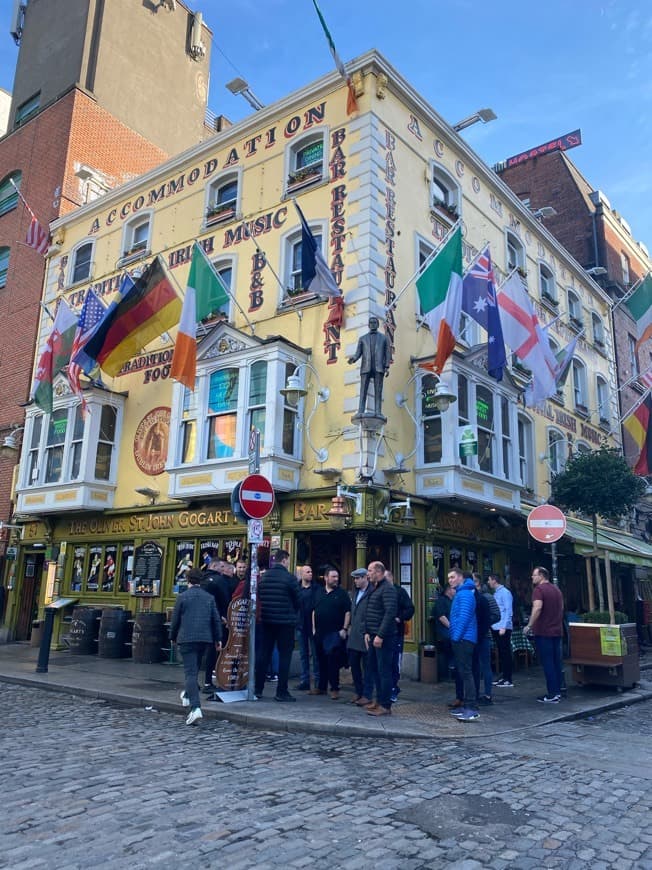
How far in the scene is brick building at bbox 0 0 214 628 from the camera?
71.5 ft

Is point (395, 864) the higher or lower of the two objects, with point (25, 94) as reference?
lower

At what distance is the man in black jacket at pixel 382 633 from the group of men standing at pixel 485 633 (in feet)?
3.03

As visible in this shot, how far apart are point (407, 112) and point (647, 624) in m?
16.9

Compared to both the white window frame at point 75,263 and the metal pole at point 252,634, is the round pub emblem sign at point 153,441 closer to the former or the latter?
the white window frame at point 75,263

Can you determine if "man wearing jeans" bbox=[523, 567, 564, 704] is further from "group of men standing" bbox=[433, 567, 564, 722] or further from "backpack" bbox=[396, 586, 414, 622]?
"backpack" bbox=[396, 586, 414, 622]

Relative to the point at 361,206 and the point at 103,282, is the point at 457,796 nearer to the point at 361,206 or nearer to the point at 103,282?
the point at 361,206

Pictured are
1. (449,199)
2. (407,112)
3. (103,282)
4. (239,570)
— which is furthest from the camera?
(103,282)

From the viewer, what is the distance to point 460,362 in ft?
47.3

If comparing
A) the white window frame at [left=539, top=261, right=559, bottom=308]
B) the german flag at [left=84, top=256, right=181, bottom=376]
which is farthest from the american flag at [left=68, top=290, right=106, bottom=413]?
→ the white window frame at [left=539, top=261, right=559, bottom=308]

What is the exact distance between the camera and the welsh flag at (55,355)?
16.6m

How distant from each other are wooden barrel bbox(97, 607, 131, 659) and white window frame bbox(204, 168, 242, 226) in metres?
9.80

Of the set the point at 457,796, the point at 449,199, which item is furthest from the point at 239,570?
the point at 449,199

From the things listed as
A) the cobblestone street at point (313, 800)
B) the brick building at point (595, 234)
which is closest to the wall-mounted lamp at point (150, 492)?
the cobblestone street at point (313, 800)

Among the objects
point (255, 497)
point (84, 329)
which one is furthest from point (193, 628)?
point (84, 329)
